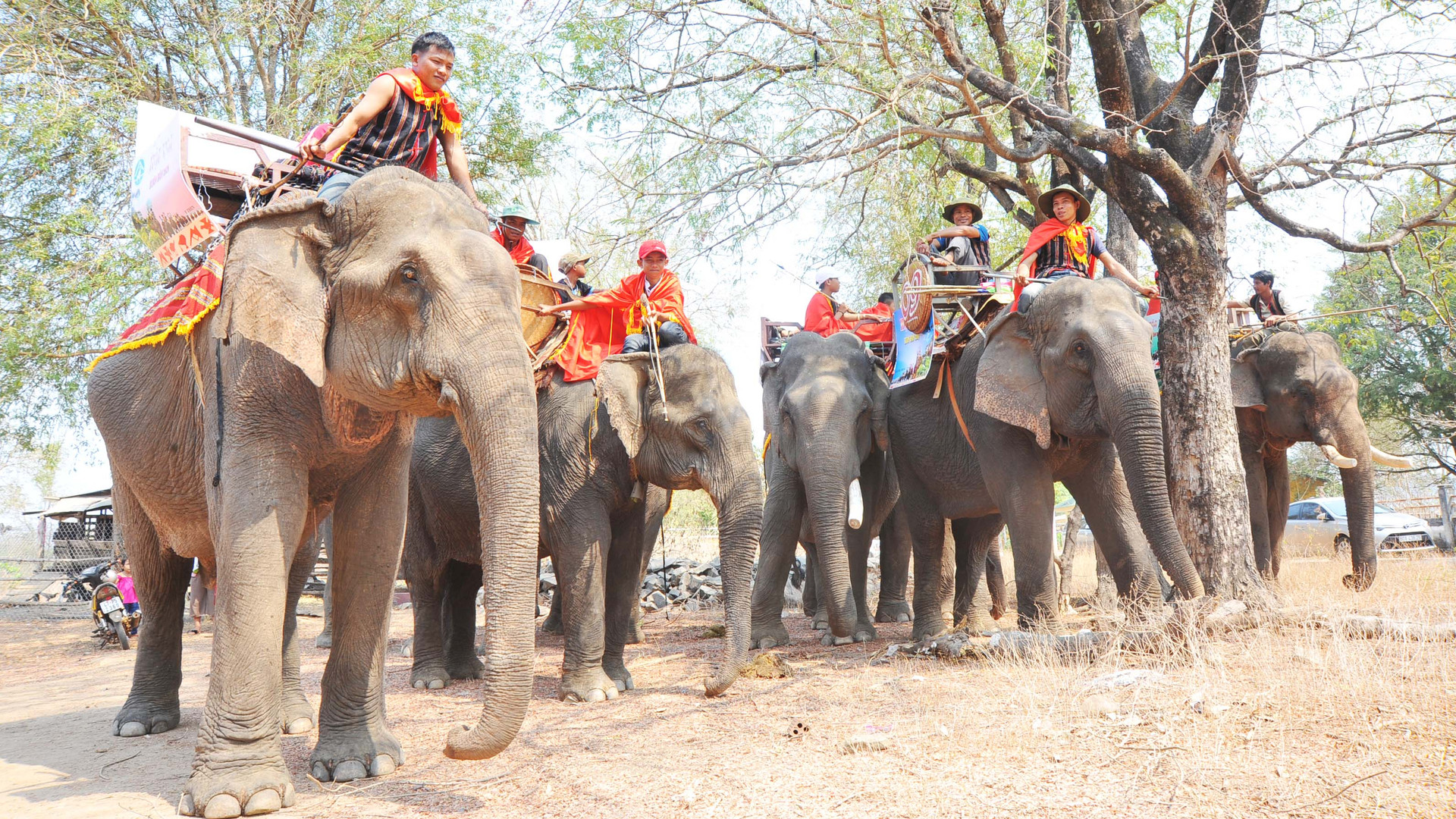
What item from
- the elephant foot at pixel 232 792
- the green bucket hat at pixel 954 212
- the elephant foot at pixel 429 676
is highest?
the green bucket hat at pixel 954 212

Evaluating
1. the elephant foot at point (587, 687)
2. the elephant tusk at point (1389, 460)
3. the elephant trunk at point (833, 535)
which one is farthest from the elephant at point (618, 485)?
the elephant tusk at point (1389, 460)

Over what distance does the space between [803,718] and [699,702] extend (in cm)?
108

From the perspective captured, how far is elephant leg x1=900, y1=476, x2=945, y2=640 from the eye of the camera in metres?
9.24

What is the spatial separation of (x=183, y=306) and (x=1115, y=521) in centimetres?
649

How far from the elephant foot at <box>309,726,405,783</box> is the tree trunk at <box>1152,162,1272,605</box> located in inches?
239

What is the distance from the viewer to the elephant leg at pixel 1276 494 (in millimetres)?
12516

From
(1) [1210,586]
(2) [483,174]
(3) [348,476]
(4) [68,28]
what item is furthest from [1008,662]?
(4) [68,28]

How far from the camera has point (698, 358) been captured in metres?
7.83

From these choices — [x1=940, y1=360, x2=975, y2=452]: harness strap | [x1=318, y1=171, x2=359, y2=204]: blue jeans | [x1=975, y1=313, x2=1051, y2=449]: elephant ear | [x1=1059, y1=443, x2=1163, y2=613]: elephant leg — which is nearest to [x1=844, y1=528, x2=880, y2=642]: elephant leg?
[x1=940, y1=360, x2=975, y2=452]: harness strap

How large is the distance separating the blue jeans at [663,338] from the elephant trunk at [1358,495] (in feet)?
21.7

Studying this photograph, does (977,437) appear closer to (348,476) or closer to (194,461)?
(348,476)

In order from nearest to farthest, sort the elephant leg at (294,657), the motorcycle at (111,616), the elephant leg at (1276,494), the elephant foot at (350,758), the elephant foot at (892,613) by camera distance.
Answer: the elephant foot at (350,758) < the elephant leg at (294,657) < the elephant foot at (892,613) < the elephant leg at (1276,494) < the motorcycle at (111,616)

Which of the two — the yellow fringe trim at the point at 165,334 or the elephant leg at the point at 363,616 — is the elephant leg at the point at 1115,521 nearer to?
the elephant leg at the point at 363,616

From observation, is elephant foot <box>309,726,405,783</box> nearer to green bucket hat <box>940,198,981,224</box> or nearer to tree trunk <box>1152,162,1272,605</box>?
tree trunk <box>1152,162,1272,605</box>
